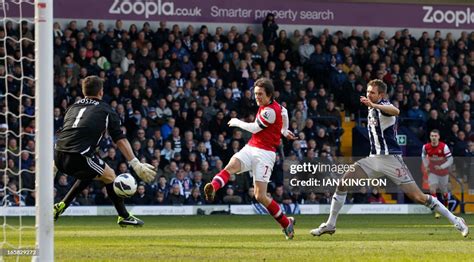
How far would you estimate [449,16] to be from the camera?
3141cm

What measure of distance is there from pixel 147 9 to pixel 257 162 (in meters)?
15.4

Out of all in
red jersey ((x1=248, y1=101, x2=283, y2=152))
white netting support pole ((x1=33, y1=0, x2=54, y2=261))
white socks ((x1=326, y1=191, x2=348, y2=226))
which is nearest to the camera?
white netting support pole ((x1=33, y1=0, x2=54, y2=261))

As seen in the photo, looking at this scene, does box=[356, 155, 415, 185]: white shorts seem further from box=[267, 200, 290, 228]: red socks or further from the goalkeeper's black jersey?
the goalkeeper's black jersey

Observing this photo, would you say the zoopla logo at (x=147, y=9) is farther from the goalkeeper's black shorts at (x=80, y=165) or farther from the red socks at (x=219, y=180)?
the red socks at (x=219, y=180)

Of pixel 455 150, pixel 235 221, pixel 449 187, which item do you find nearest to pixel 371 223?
pixel 235 221

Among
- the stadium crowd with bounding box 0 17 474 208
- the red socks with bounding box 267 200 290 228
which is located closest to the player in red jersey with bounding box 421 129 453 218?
the stadium crowd with bounding box 0 17 474 208

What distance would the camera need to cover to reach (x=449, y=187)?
2505 cm

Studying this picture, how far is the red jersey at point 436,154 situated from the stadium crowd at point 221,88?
6.30 feet

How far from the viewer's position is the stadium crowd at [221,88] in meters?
24.0

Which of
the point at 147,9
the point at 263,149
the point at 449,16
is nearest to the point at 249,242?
the point at 263,149

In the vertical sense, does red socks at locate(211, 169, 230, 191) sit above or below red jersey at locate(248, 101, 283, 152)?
below

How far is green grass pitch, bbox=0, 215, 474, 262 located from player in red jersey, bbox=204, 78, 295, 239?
459 millimetres

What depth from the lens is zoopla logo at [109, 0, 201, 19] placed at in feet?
92.5

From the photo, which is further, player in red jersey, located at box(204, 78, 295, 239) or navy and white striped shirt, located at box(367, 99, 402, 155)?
navy and white striped shirt, located at box(367, 99, 402, 155)
